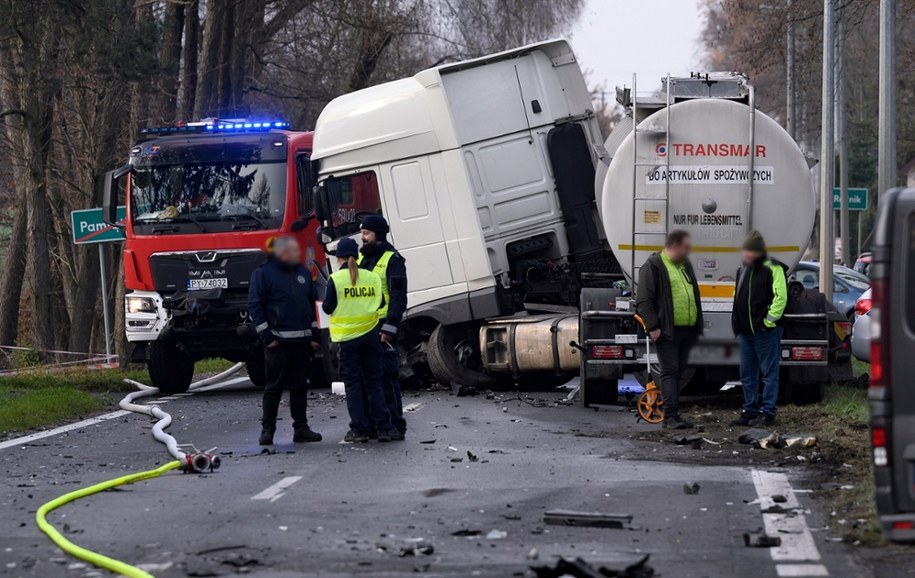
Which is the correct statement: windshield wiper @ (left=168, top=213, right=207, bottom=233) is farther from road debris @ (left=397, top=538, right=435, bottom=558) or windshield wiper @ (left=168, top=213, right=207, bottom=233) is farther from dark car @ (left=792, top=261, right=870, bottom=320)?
dark car @ (left=792, top=261, right=870, bottom=320)

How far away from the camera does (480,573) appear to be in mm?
7230

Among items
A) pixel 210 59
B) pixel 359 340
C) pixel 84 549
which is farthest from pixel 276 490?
pixel 210 59

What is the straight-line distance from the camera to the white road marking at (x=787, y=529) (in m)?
7.33

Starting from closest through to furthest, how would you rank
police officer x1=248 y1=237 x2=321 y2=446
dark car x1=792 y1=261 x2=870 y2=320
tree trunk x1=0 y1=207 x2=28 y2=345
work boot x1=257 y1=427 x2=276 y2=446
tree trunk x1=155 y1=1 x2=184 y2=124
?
1. work boot x1=257 y1=427 x2=276 y2=446
2. police officer x1=248 y1=237 x2=321 y2=446
3. dark car x1=792 y1=261 x2=870 y2=320
4. tree trunk x1=155 y1=1 x2=184 y2=124
5. tree trunk x1=0 y1=207 x2=28 y2=345

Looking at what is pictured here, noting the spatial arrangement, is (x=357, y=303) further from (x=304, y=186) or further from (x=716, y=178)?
(x=304, y=186)

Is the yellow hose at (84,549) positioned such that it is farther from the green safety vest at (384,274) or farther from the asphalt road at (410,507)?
the green safety vest at (384,274)

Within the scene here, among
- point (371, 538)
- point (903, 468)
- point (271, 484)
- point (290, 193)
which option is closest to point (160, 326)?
point (290, 193)

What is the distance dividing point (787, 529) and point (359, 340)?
17.7 ft

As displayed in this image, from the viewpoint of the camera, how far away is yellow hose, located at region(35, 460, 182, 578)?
7.26 metres

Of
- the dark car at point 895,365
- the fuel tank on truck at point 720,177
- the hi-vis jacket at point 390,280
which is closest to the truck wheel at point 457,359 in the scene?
the fuel tank on truck at point 720,177

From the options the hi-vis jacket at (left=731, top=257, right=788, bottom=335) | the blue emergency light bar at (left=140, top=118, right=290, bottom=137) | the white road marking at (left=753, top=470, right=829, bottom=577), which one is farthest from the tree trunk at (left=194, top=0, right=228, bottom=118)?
the white road marking at (left=753, top=470, right=829, bottom=577)

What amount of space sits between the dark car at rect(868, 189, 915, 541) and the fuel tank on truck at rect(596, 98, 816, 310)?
832cm

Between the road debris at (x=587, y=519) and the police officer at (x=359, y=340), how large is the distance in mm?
4511

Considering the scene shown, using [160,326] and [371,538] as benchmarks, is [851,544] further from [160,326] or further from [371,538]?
[160,326]
